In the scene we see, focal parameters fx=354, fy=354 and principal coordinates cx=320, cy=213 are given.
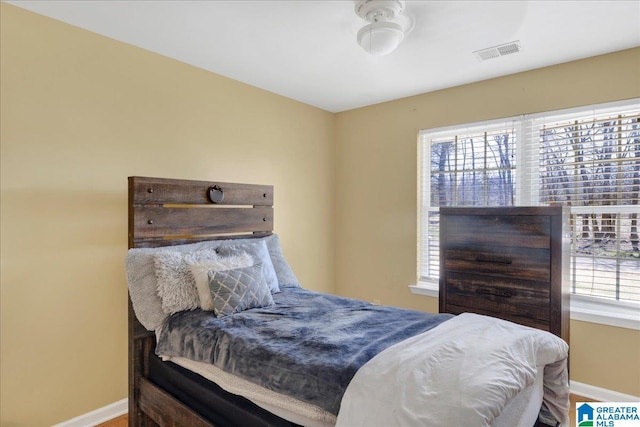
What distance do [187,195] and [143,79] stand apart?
0.91 meters

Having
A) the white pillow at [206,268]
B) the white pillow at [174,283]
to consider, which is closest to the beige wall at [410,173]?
the white pillow at [206,268]

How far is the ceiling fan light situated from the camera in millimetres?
2003

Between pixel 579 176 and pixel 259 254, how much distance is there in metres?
2.49

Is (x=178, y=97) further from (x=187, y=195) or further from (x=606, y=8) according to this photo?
(x=606, y=8)

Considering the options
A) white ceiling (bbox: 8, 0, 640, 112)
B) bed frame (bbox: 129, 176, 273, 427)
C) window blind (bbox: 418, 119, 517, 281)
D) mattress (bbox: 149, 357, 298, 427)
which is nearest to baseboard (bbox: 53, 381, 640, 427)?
bed frame (bbox: 129, 176, 273, 427)

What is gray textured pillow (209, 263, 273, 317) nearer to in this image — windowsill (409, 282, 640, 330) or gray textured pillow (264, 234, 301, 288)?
gray textured pillow (264, 234, 301, 288)

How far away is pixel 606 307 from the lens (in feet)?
8.65

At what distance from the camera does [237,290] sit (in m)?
2.02

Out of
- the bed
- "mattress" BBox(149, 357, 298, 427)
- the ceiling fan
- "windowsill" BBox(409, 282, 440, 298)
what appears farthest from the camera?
"windowsill" BBox(409, 282, 440, 298)

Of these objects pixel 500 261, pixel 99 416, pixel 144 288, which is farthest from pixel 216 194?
pixel 500 261

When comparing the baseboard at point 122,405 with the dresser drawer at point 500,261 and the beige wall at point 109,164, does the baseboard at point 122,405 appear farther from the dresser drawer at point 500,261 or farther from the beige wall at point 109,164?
the dresser drawer at point 500,261

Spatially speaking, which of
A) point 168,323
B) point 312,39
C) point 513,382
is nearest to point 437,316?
point 513,382

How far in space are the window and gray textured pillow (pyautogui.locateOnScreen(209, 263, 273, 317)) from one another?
211 centimetres

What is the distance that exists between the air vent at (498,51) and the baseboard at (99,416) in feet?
11.5
